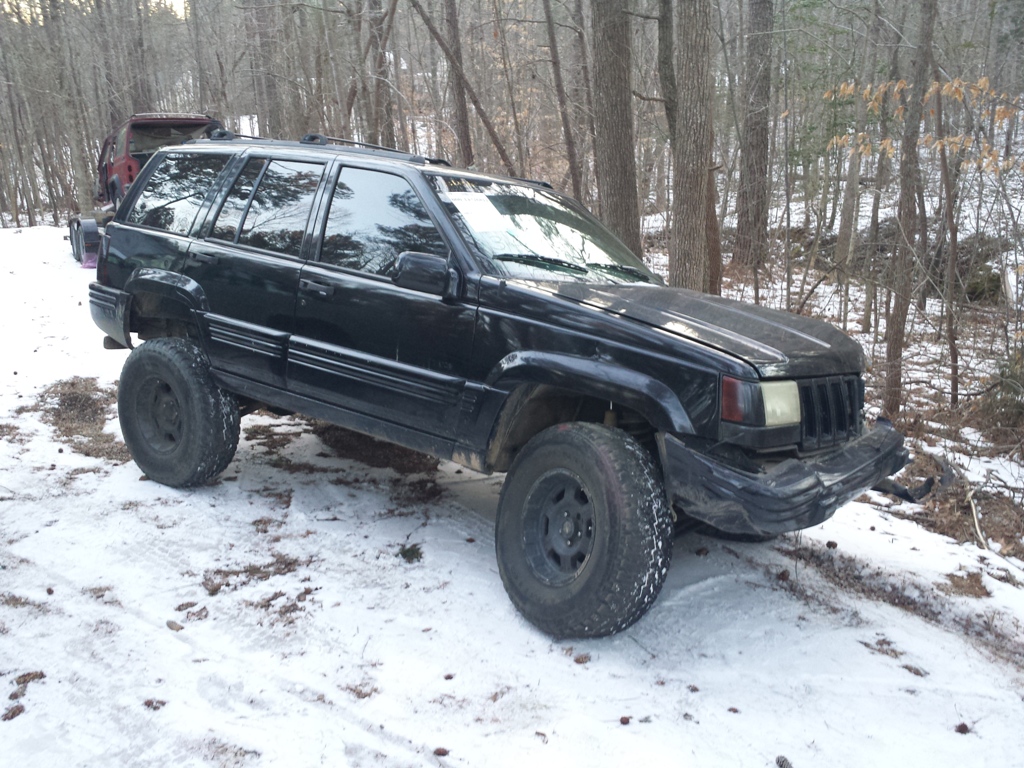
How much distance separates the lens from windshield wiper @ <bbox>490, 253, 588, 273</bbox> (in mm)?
3973

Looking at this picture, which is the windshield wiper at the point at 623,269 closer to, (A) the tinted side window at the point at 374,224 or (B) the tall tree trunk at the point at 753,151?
(A) the tinted side window at the point at 374,224

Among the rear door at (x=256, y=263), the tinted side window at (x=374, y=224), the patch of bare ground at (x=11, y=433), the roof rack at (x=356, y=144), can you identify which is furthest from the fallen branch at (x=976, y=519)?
the patch of bare ground at (x=11, y=433)

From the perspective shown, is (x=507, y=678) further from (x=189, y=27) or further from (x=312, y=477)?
(x=189, y=27)

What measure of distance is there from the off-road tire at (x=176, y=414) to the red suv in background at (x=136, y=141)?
864 centimetres

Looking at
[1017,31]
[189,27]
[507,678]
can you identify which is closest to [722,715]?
[507,678]

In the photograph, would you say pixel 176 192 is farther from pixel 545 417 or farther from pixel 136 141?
pixel 136 141

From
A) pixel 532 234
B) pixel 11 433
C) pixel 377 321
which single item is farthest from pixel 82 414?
pixel 532 234

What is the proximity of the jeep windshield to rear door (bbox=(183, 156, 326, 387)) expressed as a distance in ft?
3.00

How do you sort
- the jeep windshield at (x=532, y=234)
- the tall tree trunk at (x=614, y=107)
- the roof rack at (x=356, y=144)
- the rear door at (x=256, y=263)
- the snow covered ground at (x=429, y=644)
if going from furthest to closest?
the tall tree trunk at (x=614, y=107)
the roof rack at (x=356, y=144)
the rear door at (x=256, y=263)
the jeep windshield at (x=532, y=234)
the snow covered ground at (x=429, y=644)

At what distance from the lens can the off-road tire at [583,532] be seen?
10.7ft

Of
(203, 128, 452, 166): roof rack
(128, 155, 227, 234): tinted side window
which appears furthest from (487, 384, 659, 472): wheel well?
(128, 155, 227, 234): tinted side window

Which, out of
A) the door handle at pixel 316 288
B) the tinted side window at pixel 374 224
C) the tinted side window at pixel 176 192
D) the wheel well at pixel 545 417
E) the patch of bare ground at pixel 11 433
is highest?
the tinted side window at pixel 176 192

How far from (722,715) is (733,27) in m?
18.8

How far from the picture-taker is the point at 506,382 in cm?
369
